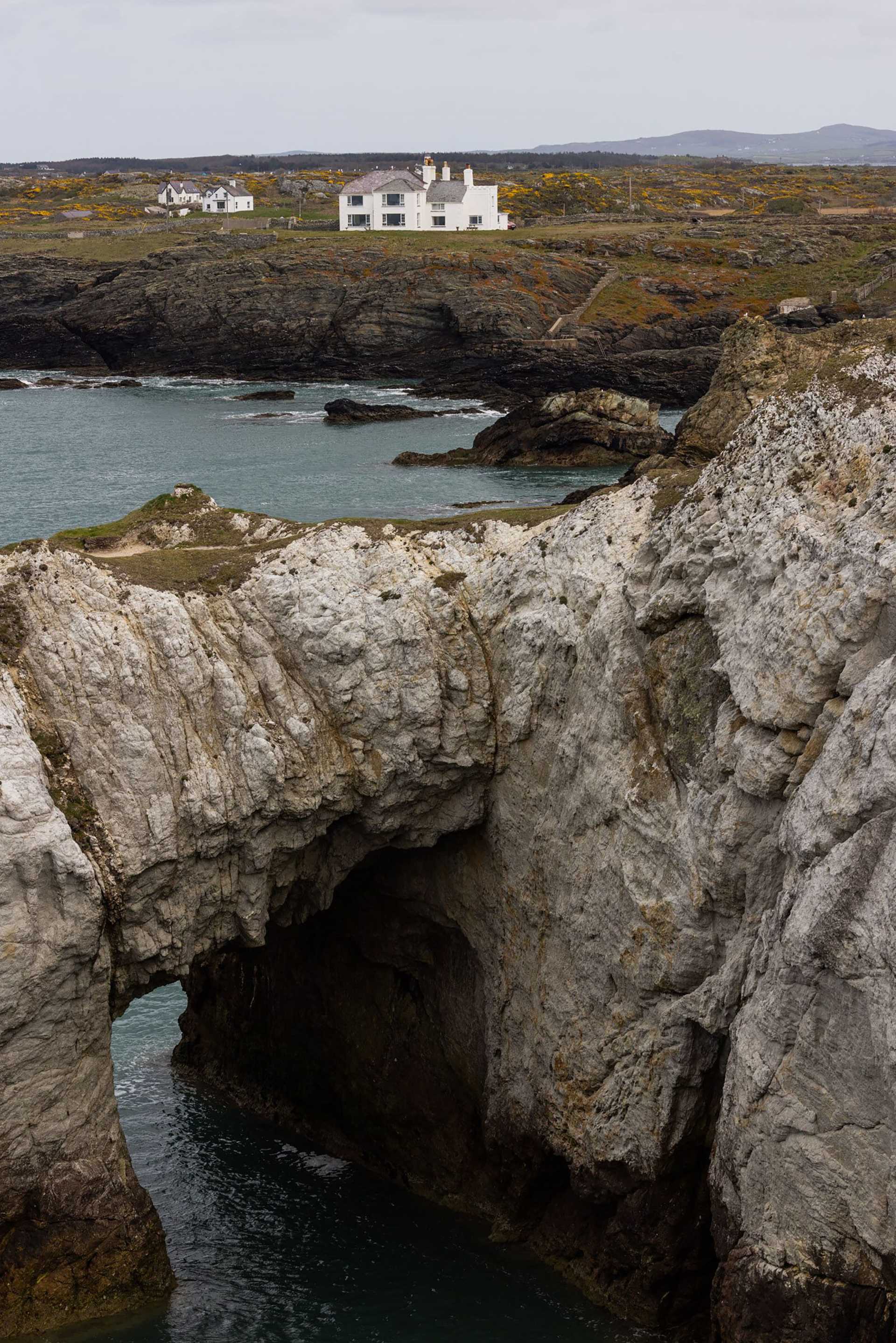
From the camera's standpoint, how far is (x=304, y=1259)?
2547cm

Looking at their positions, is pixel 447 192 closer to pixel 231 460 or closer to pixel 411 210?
pixel 411 210

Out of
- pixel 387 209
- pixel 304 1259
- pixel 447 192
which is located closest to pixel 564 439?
pixel 304 1259

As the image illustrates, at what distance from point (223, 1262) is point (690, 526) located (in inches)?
617

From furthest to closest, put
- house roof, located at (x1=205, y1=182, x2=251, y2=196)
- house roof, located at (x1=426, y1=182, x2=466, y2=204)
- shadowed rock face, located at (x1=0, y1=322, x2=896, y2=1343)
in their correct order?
house roof, located at (x1=205, y1=182, x2=251, y2=196)
house roof, located at (x1=426, y1=182, x2=466, y2=204)
shadowed rock face, located at (x1=0, y1=322, x2=896, y2=1343)

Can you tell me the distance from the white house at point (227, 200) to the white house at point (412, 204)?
3132 centimetres

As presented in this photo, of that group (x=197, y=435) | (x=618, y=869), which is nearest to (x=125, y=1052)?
(x=618, y=869)

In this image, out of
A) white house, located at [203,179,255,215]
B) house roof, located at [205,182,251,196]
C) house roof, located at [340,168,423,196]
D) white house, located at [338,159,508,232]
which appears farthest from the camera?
house roof, located at [205,182,251,196]

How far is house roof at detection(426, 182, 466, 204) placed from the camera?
147 metres

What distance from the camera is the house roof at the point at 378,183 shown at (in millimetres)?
146500

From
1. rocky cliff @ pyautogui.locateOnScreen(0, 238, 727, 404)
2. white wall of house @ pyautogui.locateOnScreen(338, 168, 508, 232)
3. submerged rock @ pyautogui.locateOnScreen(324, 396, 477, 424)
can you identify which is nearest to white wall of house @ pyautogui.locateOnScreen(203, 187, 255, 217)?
white wall of house @ pyautogui.locateOnScreen(338, 168, 508, 232)

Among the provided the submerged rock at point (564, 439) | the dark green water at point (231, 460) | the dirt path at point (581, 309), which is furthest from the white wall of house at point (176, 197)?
the submerged rock at point (564, 439)

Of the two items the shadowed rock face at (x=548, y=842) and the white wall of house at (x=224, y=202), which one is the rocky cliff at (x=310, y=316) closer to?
the white wall of house at (x=224, y=202)

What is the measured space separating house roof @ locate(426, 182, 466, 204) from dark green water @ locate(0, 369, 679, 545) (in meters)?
44.6

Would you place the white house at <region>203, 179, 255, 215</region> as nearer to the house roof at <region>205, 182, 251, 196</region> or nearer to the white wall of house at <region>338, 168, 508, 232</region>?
the house roof at <region>205, 182, 251, 196</region>
